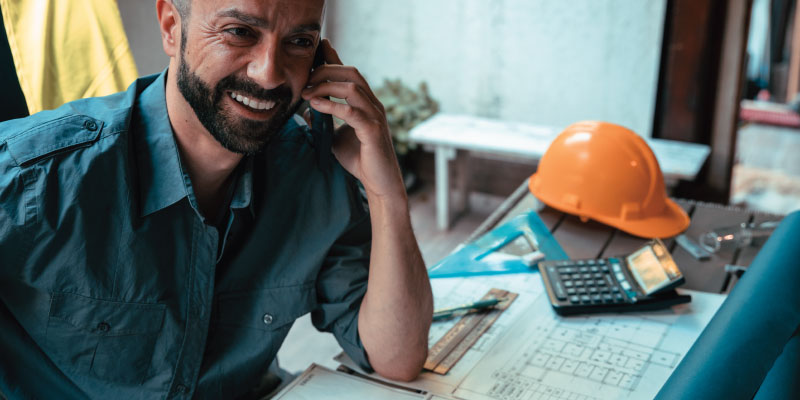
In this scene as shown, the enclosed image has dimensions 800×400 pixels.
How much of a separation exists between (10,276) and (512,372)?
32.7 inches

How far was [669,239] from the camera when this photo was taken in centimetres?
185

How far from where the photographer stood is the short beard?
1.21m

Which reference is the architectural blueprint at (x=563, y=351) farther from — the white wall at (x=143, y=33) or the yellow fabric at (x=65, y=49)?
the white wall at (x=143, y=33)

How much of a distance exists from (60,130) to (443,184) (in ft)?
10.0

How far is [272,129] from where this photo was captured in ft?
4.14

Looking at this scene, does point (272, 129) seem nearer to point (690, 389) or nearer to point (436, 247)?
point (690, 389)

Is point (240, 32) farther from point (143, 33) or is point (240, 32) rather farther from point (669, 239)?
point (143, 33)

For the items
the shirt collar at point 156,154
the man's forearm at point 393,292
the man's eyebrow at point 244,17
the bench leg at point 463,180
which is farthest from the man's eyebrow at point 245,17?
the bench leg at point 463,180

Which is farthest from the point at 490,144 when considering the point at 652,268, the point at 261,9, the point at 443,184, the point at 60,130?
the point at 60,130

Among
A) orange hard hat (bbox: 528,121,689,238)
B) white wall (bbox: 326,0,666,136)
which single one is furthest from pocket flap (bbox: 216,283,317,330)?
white wall (bbox: 326,0,666,136)

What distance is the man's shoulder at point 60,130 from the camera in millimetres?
1106

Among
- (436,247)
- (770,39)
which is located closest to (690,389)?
(436,247)

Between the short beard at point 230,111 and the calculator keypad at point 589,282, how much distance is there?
69 cm

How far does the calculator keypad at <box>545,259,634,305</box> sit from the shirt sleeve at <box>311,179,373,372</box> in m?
0.42
